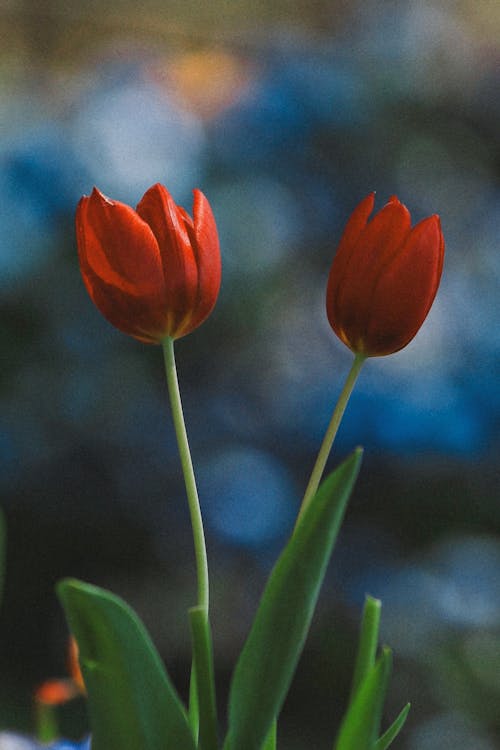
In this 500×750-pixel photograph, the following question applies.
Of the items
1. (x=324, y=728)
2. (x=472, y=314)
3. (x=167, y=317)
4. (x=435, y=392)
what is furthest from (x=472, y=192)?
(x=167, y=317)

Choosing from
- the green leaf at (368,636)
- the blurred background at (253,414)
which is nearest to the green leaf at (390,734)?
the green leaf at (368,636)

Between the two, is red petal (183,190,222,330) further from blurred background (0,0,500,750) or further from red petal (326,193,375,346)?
blurred background (0,0,500,750)

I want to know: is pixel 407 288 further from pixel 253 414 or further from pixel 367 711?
pixel 253 414

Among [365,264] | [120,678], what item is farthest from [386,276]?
[120,678]

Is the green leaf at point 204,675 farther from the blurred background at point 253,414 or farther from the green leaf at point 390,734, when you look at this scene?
the blurred background at point 253,414

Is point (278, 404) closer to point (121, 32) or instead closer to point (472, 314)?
point (472, 314)
